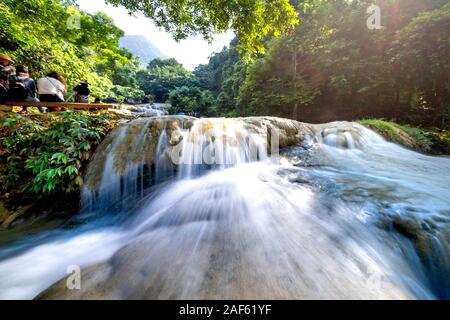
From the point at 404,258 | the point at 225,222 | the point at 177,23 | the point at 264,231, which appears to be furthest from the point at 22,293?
the point at 177,23

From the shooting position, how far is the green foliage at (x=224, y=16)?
16.1ft

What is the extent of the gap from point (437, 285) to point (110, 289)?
8.61 ft

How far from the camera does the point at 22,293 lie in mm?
1748

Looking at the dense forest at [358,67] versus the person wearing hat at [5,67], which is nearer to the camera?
the person wearing hat at [5,67]

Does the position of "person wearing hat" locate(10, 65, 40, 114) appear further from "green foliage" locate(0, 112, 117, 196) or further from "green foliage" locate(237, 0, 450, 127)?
"green foliage" locate(237, 0, 450, 127)

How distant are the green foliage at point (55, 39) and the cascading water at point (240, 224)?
16.4 ft

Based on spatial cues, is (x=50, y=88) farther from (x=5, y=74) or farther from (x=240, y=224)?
(x=240, y=224)

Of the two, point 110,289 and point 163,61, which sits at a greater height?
point 163,61

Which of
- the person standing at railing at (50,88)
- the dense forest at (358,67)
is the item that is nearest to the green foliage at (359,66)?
the dense forest at (358,67)

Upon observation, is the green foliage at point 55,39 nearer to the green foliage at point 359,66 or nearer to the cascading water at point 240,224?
the cascading water at point 240,224

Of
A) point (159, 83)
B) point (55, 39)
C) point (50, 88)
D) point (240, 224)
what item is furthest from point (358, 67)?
point (159, 83)

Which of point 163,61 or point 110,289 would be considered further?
point 163,61
